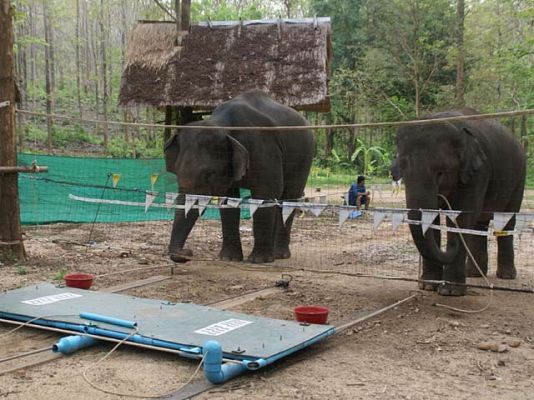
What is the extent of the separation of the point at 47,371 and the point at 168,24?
46.6ft

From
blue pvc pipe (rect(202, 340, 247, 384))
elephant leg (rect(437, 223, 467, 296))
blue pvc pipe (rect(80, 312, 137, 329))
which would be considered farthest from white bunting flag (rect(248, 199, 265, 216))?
blue pvc pipe (rect(202, 340, 247, 384))

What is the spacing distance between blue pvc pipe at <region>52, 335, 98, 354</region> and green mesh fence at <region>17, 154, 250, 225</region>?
739 cm

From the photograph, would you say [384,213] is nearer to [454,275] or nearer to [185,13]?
[454,275]

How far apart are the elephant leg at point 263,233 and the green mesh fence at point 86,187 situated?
3.65 meters

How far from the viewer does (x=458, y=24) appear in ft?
86.9

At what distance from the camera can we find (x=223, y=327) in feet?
17.1

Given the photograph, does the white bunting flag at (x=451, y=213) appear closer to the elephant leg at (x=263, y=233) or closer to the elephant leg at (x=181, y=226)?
the elephant leg at (x=263, y=233)

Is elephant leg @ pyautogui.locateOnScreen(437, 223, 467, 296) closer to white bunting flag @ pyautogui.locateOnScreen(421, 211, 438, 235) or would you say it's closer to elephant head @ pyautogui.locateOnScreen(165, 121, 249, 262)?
white bunting flag @ pyautogui.locateOnScreen(421, 211, 438, 235)

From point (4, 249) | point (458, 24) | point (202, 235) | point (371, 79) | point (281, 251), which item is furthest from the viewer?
point (371, 79)

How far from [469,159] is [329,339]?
2739 mm

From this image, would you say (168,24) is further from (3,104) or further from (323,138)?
(323,138)

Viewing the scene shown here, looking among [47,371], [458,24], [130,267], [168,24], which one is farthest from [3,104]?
[458,24]

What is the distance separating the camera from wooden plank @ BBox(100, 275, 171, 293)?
734cm

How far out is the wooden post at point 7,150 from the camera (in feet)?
29.3
